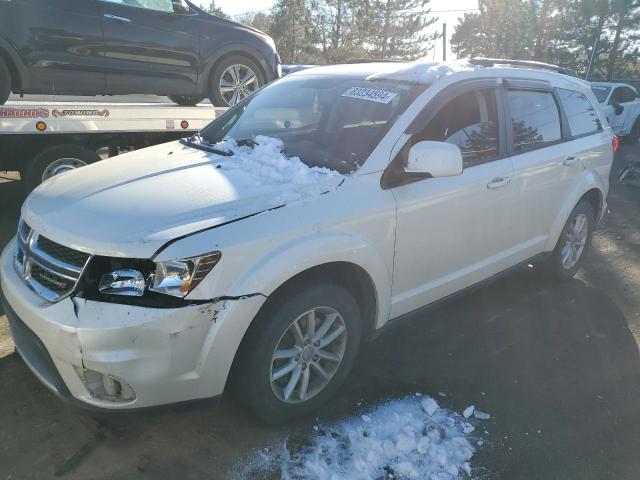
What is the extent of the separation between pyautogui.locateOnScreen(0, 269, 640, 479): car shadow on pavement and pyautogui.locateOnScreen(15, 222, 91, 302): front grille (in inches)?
23.7

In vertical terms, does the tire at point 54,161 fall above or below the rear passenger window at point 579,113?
below

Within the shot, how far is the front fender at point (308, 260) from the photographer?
235 cm

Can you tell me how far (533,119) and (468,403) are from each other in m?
2.22

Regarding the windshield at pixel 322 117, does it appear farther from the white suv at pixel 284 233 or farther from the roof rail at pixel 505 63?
the roof rail at pixel 505 63

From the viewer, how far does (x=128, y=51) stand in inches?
225

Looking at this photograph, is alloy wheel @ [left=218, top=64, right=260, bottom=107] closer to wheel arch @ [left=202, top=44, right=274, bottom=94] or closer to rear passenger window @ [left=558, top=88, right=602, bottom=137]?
wheel arch @ [left=202, top=44, right=274, bottom=94]

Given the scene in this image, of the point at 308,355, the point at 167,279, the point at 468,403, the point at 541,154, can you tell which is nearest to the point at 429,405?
the point at 468,403

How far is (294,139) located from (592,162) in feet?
9.21

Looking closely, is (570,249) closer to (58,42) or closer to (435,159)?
(435,159)

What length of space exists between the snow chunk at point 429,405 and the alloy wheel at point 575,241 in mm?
2381

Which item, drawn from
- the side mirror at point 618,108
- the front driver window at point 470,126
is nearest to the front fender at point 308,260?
A: the front driver window at point 470,126

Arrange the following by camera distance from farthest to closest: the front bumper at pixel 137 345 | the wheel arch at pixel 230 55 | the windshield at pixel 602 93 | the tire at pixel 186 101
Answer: the windshield at pixel 602 93 < the tire at pixel 186 101 < the wheel arch at pixel 230 55 < the front bumper at pixel 137 345

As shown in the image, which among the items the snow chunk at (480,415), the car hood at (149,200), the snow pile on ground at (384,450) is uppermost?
the car hood at (149,200)

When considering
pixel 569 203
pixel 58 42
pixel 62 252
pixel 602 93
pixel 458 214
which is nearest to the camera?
pixel 62 252
